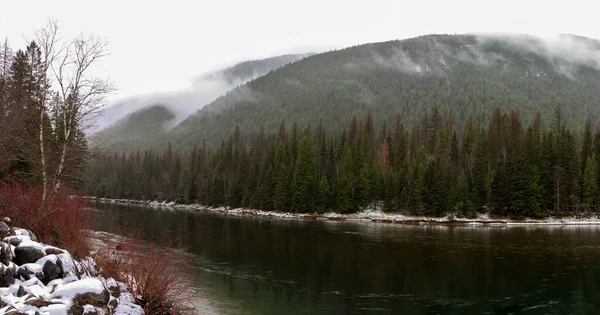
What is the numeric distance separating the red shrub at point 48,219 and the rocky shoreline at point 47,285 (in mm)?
1287

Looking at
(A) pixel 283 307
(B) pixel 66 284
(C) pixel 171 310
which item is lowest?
(A) pixel 283 307

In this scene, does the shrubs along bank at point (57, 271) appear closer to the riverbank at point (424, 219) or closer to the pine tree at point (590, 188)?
the riverbank at point (424, 219)

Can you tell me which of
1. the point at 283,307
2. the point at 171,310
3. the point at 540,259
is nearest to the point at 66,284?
the point at 171,310

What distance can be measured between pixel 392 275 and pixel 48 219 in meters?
21.5

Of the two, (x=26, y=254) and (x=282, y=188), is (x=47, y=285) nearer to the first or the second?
(x=26, y=254)

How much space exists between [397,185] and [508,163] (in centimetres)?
2520

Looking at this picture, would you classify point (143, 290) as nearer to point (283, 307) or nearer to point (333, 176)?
point (283, 307)

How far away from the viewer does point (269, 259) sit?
33.6 metres

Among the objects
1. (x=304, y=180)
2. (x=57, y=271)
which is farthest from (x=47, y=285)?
(x=304, y=180)

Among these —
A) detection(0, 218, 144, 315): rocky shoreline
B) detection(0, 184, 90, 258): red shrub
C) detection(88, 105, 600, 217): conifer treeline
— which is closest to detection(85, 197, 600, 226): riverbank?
detection(88, 105, 600, 217): conifer treeline

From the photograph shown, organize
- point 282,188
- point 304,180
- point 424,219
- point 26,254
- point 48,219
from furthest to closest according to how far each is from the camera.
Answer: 1. point 282,188
2. point 304,180
3. point 424,219
4. point 48,219
5. point 26,254

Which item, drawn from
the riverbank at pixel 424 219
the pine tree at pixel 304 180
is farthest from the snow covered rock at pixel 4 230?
the pine tree at pixel 304 180

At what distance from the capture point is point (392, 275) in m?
27.8

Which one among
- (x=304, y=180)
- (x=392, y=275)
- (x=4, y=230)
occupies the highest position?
(x=304, y=180)
